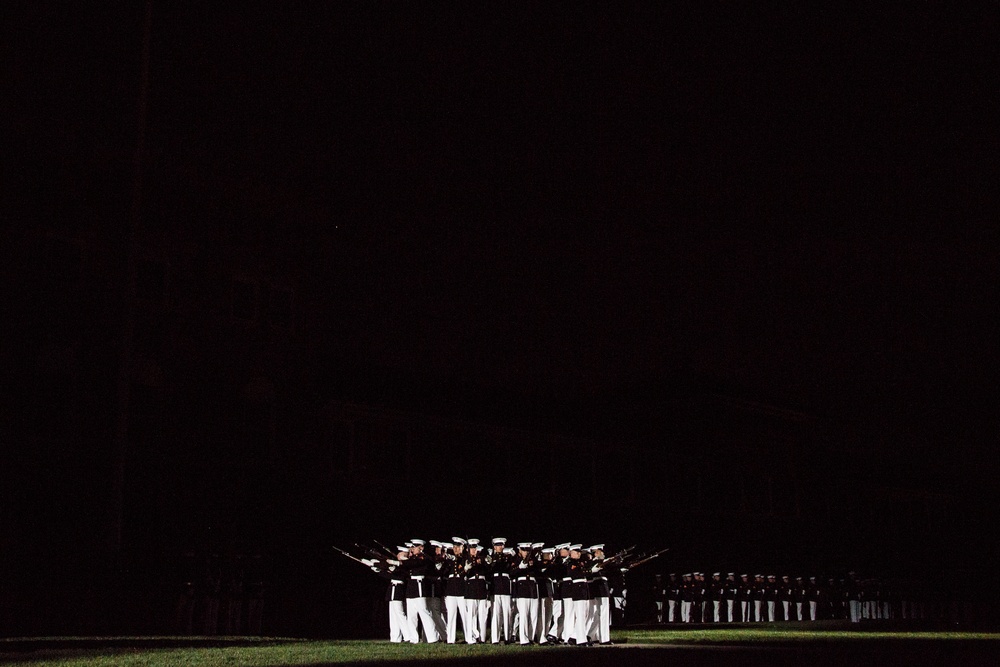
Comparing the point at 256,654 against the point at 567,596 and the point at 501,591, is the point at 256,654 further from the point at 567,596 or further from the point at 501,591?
the point at 567,596

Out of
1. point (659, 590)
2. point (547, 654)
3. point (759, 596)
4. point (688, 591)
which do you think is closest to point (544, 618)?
point (547, 654)

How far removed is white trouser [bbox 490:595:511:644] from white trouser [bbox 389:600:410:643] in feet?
5.53

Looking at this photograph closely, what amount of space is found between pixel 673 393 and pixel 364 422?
826 inches

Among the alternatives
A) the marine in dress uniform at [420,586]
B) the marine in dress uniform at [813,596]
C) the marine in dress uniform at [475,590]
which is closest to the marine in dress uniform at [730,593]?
the marine in dress uniform at [813,596]

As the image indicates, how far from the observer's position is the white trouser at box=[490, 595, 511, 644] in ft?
81.9

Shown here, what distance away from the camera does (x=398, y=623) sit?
25.4 m

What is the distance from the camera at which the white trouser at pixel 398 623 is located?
82.6 ft

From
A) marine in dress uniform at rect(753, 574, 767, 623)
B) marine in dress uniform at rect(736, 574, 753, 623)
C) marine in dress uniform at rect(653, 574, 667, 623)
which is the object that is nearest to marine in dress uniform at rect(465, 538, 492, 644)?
marine in dress uniform at rect(653, 574, 667, 623)

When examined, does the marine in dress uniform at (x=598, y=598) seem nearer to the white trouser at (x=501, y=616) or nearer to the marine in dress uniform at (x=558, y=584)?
the marine in dress uniform at (x=558, y=584)

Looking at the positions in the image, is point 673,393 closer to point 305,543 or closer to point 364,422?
point 364,422

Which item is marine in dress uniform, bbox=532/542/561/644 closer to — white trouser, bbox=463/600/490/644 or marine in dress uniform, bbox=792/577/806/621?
white trouser, bbox=463/600/490/644

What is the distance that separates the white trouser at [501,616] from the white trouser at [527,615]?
1.03ft

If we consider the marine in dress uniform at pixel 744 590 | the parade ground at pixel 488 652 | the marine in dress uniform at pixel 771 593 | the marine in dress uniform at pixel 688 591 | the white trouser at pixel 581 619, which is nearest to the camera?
the parade ground at pixel 488 652

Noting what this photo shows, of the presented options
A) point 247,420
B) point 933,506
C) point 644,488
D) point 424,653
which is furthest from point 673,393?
point 424,653
